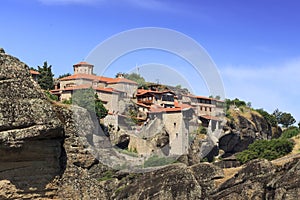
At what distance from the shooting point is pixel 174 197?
106 ft

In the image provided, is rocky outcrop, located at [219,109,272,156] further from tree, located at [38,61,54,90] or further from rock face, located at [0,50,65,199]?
rock face, located at [0,50,65,199]

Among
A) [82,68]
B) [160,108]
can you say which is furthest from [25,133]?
[82,68]

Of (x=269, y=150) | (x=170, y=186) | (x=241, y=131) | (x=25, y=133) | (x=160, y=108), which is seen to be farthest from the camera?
(x=241, y=131)

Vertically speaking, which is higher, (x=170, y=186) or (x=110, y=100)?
(x=110, y=100)

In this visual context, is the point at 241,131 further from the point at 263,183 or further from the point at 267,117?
the point at 263,183

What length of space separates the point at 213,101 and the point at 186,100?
8361 millimetres

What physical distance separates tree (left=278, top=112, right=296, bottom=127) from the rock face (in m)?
150

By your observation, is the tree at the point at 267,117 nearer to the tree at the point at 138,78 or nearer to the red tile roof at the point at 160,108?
the red tile roof at the point at 160,108

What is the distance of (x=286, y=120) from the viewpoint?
156875mm

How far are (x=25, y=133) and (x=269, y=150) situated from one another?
8556 centimetres

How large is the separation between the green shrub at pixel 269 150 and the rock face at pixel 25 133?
256 feet

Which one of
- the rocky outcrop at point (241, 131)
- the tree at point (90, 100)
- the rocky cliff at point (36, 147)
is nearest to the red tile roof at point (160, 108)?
the tree at point (90, 100)

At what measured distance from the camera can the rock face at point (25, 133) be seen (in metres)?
11.5

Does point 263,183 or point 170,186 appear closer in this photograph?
point 170,186
